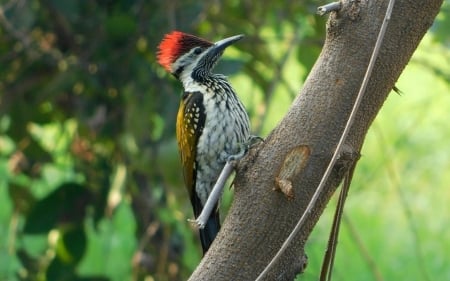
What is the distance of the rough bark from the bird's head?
1.56 meters

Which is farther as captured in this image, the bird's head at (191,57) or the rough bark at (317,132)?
the bird's head at (191,57)

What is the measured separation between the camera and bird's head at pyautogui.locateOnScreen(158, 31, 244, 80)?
3465mm

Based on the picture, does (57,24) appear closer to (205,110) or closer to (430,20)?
(205,110)

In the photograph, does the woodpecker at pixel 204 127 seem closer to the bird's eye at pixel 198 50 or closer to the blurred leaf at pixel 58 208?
the bird's eye at pixel 198 50

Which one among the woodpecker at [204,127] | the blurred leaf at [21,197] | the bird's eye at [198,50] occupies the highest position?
the bird's eye at [198,50]

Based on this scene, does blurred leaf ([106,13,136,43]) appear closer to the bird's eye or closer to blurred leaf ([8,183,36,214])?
the bird's eye

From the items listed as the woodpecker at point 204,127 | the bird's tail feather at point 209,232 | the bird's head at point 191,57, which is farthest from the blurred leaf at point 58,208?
the bird's tail feather at point 209,232

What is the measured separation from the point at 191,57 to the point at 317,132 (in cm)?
173

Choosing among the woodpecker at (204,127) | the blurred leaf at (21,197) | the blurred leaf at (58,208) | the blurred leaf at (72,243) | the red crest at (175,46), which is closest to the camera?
the woodpecker at (204,127)

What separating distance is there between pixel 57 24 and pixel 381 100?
2.81m

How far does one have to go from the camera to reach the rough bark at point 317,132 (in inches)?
73.2

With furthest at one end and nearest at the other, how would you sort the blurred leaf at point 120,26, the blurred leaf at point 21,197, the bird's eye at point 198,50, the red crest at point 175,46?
the blurred leaf at point 21,197
the blurred leaf at point 120,26
the bird's eye at point 198,50
the red crest at point 175,46

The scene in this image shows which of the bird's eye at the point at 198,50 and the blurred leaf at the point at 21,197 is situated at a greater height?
the bird's eye at the point at 198,50

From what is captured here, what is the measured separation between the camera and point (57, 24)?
4.50 meters
